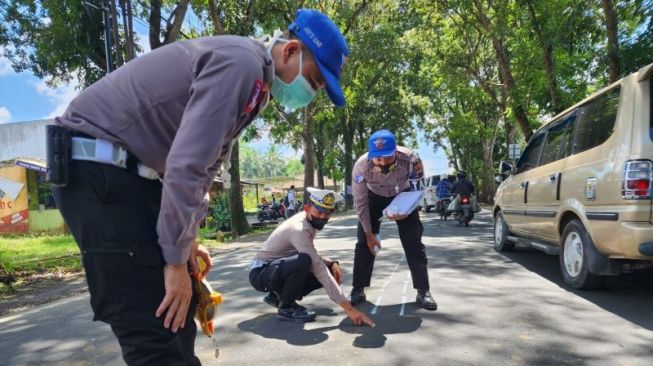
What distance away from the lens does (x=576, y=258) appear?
5070 millimetres

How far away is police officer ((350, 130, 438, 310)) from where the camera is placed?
15.2 ft

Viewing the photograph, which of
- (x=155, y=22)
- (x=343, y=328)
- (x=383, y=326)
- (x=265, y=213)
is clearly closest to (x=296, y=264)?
(x=343, y=328)

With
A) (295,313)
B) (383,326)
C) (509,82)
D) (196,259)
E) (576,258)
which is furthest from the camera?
(509,82)

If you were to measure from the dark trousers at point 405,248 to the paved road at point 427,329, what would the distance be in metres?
0.27

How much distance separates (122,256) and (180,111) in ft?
1.55

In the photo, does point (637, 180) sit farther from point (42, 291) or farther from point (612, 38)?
point (42, 291)

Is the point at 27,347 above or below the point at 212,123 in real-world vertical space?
below

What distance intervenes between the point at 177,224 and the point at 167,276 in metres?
0.19

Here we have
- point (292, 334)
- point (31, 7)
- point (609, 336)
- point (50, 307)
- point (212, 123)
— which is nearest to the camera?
point (212, 123)

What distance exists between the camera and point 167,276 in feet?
5.16

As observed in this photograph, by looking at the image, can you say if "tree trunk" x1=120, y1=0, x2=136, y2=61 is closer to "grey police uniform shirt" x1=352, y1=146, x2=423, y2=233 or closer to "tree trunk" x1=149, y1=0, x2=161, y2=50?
"tree trunk" x1=149, y1=0, x2=161, y2=50

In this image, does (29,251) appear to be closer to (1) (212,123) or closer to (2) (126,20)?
(2) (126,20)

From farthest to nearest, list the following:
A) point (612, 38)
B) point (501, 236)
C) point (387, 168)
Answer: point (612, 38)
point (501, 236)
point (387, 168)

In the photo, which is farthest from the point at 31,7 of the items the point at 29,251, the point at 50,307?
the point at 50,307
